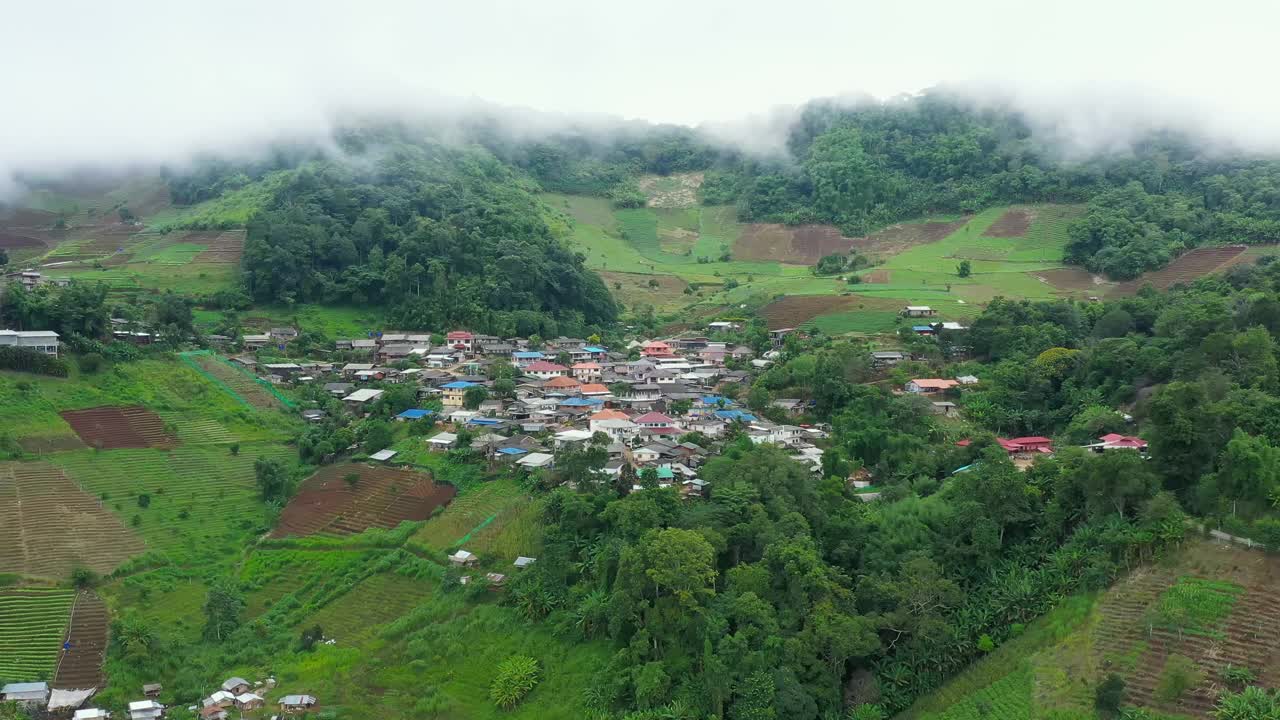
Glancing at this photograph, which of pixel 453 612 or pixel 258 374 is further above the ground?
pixel 258 374

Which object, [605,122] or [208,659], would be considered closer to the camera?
[208,659]

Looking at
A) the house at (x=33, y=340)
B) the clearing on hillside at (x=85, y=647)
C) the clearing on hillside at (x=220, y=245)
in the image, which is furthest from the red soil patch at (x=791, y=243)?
the clearing on hillside at (x=85, y=647)

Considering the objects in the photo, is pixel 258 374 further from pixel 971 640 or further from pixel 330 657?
pixel 971 640

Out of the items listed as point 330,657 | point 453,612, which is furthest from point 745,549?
point 330,657

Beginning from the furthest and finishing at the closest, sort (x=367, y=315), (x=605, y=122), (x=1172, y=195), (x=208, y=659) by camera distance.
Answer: (x=605, y=122) → (x=1172, y=195) → (x=367, y=315) → (x=208, y=659)

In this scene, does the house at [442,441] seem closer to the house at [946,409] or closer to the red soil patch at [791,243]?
the house at [946,409]

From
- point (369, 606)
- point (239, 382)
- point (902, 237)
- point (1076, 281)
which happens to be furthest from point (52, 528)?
point (902, 237)
